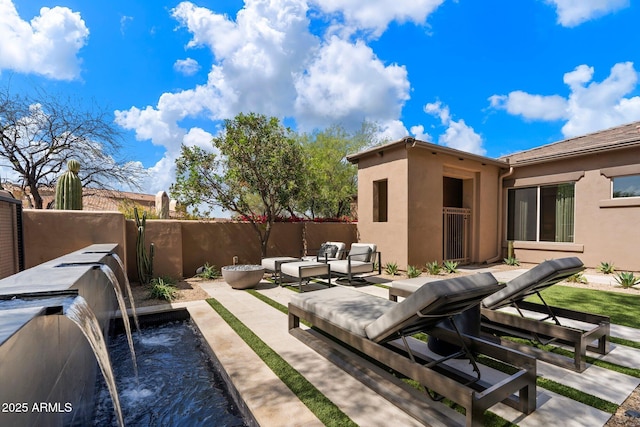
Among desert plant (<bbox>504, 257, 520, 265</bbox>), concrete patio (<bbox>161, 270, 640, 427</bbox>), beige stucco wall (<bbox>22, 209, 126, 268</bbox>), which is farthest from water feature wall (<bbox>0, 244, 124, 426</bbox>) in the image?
desert plant (<bbox>504, 257, 520, 265</bbox>)

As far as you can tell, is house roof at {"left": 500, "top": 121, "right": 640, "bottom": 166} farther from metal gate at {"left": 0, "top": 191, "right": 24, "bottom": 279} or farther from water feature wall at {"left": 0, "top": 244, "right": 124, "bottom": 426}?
metal gate at {"left": 0, "top": 191, "right": 24, "bottom": 279}

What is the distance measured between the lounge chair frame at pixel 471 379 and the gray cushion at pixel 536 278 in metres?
1.20

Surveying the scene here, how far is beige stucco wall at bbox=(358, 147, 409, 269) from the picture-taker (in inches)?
376

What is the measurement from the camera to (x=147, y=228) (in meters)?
8.41

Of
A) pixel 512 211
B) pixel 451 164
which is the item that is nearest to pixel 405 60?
pixel 451 164

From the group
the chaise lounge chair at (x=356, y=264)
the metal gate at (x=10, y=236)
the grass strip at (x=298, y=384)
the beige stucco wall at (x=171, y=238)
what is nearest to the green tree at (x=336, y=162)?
the beige stucco wall at (x=171, y=238)

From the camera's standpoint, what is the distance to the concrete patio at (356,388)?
2.45m

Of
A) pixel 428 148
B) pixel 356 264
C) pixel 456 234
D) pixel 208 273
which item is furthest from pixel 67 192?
pixel 456 234

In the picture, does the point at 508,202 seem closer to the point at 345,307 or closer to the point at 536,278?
the point at 536,278

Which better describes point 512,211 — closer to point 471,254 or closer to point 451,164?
point 471,254

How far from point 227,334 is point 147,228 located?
17.9ft

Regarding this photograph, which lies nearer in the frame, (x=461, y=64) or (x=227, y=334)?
(x=227, y=334)

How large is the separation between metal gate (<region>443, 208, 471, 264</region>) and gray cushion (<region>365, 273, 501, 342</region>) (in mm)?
8873

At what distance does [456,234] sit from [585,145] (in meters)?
5.24
